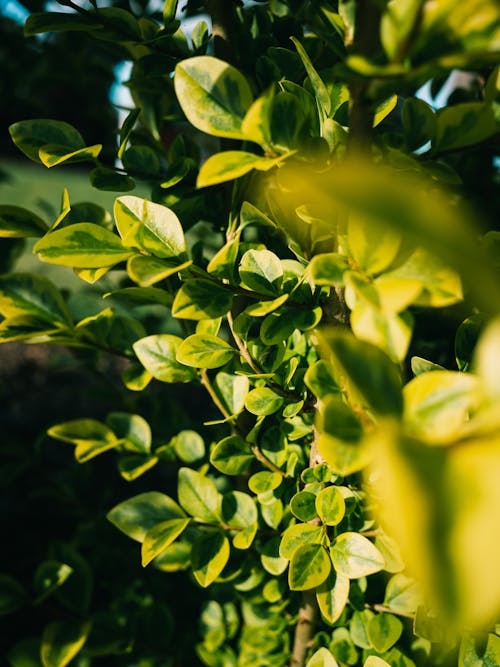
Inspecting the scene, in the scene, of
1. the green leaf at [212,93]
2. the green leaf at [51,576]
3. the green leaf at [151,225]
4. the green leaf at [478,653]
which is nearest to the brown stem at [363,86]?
the green leaf at [212,93]

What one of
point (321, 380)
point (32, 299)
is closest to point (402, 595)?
point (321, 380)

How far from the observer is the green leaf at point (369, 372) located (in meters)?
0.35

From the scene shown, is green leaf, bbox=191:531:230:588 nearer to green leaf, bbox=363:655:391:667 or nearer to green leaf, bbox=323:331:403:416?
green leaf, bbox=363:655:391:667

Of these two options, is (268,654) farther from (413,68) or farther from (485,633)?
(413,68)

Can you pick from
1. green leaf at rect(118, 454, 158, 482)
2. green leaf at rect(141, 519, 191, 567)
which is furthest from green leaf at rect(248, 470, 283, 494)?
green leaf at rect(118, 454, 158, 482)

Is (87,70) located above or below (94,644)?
above

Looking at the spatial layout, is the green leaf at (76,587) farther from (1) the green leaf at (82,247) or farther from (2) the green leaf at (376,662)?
(1) the green leaf at (82,247)

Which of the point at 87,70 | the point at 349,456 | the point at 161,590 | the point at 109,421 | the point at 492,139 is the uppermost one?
the point at 492,139

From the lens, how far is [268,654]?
102 centimetres

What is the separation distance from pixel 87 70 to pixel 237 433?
1.36 metres

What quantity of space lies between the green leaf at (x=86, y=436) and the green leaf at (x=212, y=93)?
0.57 meters

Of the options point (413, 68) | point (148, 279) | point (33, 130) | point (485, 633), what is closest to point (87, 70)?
point (33, 130)

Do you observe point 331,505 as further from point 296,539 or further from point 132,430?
point 132,430

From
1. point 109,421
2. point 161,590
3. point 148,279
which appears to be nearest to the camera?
point 148,279
